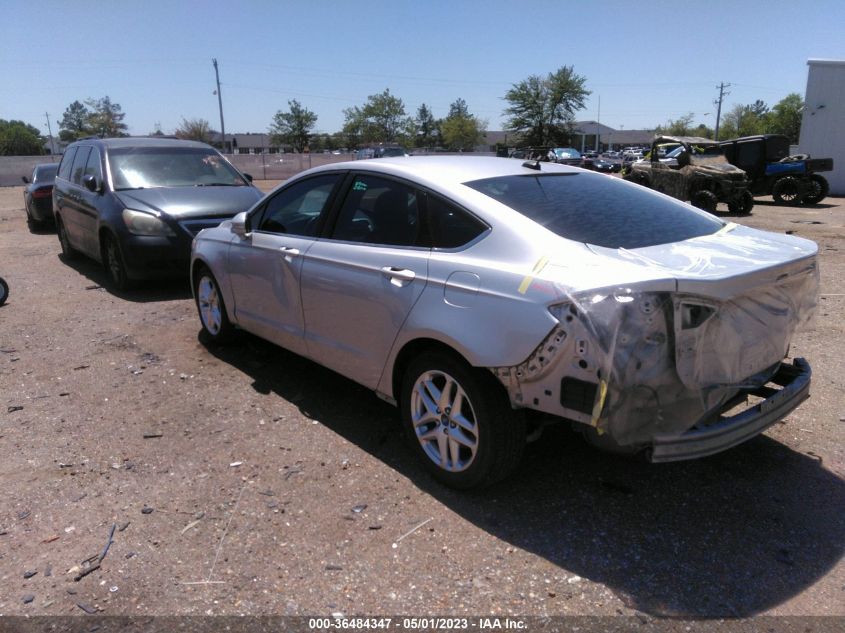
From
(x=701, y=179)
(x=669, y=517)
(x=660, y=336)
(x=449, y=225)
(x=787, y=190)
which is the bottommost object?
(x=669, y=517)

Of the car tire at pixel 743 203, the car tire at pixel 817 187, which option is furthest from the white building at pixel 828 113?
the car tire at pixel 743 203

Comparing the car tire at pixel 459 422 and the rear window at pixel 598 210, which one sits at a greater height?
the rear window at pixel 598 210

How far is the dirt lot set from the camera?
8.40 feet

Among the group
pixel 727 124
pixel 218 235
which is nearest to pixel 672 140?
pixel 218 235

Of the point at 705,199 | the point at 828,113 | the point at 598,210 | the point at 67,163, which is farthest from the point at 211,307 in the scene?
the point at 828,113

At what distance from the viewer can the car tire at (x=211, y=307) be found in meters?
5.30

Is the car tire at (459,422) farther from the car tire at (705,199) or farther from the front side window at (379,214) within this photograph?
the car tire at (705,199)

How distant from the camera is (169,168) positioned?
824cm

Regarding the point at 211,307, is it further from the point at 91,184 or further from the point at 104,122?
the point at 104,122

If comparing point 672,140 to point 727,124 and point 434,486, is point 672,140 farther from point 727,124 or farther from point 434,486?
point 727,124

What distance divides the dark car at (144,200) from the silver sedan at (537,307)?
3.61 m

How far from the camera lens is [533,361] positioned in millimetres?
2662

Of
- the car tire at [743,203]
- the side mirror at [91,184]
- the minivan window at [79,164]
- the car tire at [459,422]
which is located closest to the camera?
the car tire at [459,422]

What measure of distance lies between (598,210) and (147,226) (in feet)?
18.4
